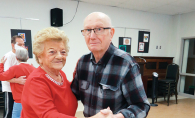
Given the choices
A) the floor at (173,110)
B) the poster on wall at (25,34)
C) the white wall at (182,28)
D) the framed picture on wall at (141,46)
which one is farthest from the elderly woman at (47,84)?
the white wall at (182,28)

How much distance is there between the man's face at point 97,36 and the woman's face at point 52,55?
22cm

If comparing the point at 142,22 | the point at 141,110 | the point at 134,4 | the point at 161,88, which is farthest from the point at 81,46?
the point at 141,110

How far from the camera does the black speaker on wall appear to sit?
4016mm

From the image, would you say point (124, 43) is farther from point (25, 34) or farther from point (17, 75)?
point (17, 75)

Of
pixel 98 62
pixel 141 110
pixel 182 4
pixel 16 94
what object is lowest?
pixel 16 94

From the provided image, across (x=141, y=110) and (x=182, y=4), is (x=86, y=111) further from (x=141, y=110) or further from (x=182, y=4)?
(x=182, y=4)

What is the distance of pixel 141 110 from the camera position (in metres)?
0.98

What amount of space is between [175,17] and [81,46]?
14.1ft

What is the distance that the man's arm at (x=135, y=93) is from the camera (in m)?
0.98

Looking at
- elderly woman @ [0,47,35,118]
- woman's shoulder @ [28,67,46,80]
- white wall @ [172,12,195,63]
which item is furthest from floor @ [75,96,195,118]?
woman's shoulder @ [28,67,46,80]

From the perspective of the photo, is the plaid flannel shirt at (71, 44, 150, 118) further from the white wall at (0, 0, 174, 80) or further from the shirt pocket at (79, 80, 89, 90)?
the white wall at (0, 0, 174, 80)

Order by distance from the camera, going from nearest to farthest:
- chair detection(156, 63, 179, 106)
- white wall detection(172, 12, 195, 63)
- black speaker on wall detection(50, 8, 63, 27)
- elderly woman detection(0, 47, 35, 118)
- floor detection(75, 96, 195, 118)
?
elderly woman detection(0, 47, 35, 118)
floor detection(75, 96, 195, 118)
black speaker on wall detection(50, 8, 63, 27)
chair detection(156, 63, 179, 106)
white wall detection(172, 12, 195, 63)

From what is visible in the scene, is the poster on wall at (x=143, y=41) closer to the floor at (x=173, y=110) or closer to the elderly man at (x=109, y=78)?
the floor at (x=173, y=110)

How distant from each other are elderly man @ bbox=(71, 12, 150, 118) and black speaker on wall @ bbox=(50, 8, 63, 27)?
326cm
